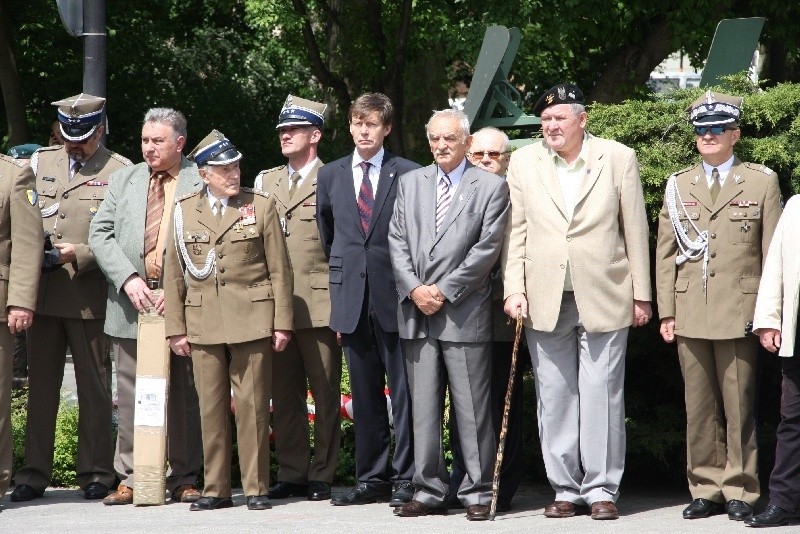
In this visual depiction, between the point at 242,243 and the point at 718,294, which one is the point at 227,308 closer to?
the point at 242,243

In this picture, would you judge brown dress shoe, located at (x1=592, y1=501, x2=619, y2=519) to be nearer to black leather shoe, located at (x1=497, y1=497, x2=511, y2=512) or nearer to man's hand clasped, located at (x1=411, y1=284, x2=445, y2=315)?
black leather shoe, located at (x1=497, y1=497, x2=511, y2=512)

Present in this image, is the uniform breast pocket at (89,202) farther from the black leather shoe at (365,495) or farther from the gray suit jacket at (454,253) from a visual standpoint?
the black leather shoe at (365,495)

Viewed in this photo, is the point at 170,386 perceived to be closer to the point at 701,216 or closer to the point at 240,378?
the point at 240,378

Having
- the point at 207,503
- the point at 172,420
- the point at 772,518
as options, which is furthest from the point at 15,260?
the point at 772,518

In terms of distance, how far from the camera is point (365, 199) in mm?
7691

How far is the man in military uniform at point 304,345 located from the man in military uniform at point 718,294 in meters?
2.03

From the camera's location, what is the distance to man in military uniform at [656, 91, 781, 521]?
6902mm

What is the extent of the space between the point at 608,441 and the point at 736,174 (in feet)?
5.18

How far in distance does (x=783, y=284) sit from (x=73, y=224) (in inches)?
166

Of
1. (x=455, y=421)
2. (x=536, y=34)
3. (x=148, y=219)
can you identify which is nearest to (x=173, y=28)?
(x=536, y=34)

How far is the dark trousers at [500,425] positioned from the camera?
737 centimetres

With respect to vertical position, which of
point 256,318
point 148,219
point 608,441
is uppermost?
point 148,219

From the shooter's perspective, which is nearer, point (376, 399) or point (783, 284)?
point (783, 284)

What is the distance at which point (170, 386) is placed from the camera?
7.90 metres
